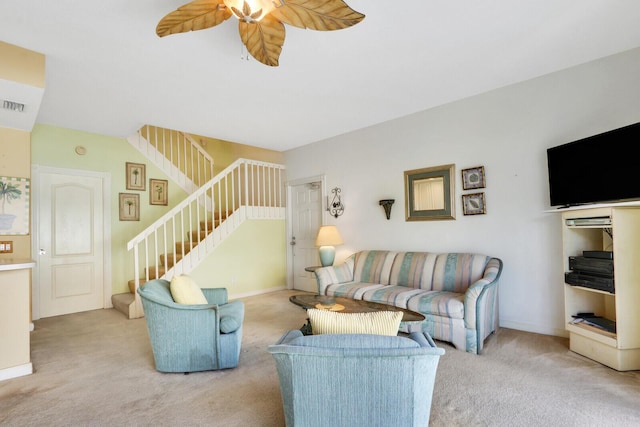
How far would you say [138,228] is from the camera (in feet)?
17.1

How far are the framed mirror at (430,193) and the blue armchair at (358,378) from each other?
2.93 m

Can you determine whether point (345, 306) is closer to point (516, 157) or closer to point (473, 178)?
point (473, 178)

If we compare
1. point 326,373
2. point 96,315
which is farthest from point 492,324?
point 96,315

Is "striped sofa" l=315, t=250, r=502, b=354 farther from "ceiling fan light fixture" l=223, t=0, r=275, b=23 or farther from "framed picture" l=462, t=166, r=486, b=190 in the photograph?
"ceiling fan light fixture" l=223, t=0, r=275, b=23

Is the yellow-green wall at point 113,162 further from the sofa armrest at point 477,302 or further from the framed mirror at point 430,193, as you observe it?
the sofa armrest at point 477,302

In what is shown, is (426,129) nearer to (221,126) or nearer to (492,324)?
(492,324)

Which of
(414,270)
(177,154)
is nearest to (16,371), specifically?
(414,270)

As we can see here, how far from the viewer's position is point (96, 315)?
441 cm

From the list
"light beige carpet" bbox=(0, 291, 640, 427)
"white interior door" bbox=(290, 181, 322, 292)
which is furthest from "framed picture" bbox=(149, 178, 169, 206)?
"light beige carpet" bbox=(0, 291, 640, 427)

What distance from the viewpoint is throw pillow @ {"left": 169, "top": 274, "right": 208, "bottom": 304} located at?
271 cm

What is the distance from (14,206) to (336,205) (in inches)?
154

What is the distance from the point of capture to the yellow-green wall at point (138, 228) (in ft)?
14.9

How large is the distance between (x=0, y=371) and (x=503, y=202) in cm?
475

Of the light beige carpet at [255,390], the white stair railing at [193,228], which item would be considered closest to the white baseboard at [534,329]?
the light beige carpet at [255,390]
